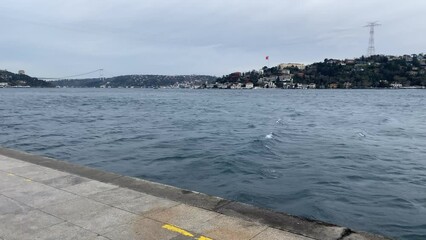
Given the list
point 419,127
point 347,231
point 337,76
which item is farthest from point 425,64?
point 347,231

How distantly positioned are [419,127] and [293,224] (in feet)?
95.7

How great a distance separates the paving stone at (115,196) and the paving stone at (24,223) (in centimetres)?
96

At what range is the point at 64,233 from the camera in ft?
16.9

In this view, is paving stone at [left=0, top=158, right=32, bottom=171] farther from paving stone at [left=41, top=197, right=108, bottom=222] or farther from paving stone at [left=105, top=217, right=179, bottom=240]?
paving stone at [left=105, top=217, right=179, bottom=240]

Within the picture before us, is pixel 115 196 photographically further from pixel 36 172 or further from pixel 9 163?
pixel 9 163

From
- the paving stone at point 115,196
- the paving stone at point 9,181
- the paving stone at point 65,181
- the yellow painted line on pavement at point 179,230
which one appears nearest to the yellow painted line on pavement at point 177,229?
the yellow painted line on pavement at point 179,230

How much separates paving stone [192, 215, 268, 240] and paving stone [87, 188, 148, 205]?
176 centimetres

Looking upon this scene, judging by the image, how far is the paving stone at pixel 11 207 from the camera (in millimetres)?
5949

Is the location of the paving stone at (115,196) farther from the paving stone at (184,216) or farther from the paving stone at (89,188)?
the paving stone at (184,216)

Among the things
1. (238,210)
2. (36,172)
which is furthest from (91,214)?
(36,172)

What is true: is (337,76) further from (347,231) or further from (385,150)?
(347,231)

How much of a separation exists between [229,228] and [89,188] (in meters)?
3.20

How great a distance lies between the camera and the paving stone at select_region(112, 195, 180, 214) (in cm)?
599

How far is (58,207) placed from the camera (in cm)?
614
